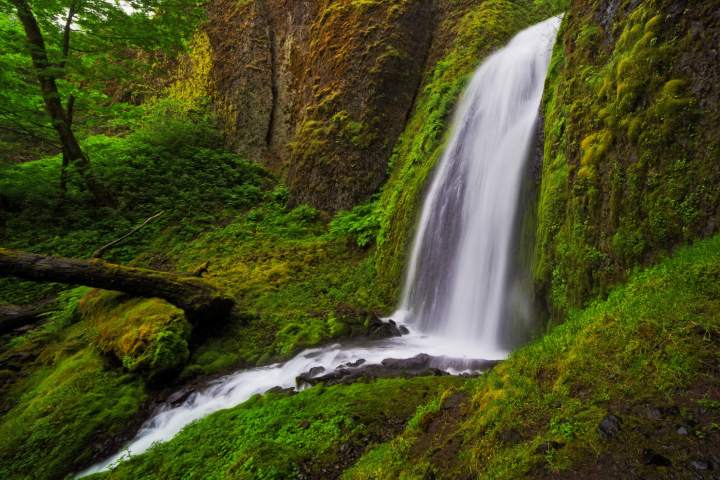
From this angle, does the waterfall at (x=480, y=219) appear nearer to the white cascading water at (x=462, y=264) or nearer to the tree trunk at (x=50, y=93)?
the white cascading water at (x=462, y=264)

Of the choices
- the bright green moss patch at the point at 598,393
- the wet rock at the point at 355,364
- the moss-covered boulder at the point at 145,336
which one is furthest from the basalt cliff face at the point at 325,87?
the bright green moss patch at the point at 598,393

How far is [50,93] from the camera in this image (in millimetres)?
10094

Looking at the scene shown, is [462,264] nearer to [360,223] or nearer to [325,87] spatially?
[360,223]

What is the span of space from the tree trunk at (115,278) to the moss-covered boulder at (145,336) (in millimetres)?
216

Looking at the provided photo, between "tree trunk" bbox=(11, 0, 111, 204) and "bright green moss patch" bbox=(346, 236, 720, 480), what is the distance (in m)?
12.2

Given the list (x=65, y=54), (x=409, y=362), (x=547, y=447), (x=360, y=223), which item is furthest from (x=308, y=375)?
(x=65, y=54)

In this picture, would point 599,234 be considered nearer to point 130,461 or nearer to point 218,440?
point 218,440

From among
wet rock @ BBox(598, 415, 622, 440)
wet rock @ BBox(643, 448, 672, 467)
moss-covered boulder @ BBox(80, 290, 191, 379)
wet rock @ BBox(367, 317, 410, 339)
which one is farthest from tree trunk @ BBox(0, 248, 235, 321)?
wet rock @ BBox(643, 448, 672, 467)

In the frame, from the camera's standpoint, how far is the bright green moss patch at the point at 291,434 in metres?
2.86

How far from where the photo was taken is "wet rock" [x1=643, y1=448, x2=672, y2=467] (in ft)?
5.15

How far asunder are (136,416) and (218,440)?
63.7 inches

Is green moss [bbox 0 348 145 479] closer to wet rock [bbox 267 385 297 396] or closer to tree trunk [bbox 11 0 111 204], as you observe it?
wet rock [bbox 267 385 297 396]

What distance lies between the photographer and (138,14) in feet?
37.7

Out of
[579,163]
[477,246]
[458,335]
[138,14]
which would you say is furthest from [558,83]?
[138,14]
